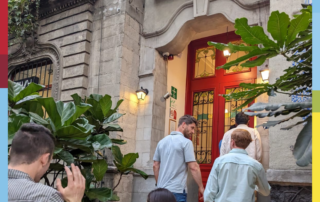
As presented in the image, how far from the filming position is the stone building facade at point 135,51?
8141 millimetres

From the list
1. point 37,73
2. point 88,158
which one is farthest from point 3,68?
point 37,73

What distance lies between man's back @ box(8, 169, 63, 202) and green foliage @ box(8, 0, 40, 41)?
364 inches

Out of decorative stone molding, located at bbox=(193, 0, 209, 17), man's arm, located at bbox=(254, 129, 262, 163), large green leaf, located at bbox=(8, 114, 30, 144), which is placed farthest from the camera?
decorative stone molding, located at bbox=(193, 0, 209, 17)

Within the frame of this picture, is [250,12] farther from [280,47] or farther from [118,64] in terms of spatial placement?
[280,47]

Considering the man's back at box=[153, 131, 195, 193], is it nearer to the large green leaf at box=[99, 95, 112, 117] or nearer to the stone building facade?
the large green leaf at box=[99, 95, 112, 117]

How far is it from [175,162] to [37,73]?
24.4 feet

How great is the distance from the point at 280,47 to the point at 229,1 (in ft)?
20.3

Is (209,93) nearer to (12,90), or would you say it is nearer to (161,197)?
(12,90)

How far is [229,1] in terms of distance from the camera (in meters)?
7.93

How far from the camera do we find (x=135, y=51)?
29.3ft

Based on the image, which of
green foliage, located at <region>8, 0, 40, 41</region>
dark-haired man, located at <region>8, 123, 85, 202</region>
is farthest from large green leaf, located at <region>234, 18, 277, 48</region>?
green foliage, located at <region>8, 0, 40, 41</region>

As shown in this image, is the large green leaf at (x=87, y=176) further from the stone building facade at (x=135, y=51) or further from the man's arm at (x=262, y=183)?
the stone building facade at (x=135, y=51)

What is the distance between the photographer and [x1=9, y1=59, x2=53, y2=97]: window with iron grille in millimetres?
10258

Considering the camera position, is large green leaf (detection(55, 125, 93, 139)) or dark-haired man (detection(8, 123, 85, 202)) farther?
large green leaf (detection(55, 125, 93, 139))
